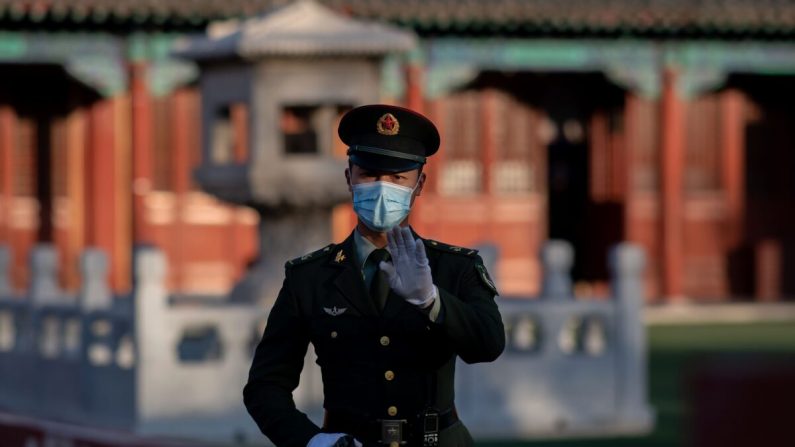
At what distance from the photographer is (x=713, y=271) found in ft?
68.8

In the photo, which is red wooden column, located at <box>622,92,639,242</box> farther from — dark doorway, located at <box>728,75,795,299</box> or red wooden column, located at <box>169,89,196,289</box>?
red wooden column, located at <box>169,89,196,289</box>

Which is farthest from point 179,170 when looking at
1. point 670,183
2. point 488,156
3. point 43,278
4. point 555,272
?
point 555,272

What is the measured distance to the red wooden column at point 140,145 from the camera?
18.9m

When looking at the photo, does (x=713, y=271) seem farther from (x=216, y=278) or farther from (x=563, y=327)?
(x=563, y=327)

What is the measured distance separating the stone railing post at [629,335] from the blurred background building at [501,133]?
732 cm

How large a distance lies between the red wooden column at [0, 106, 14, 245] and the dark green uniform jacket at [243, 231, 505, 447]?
16.7 m

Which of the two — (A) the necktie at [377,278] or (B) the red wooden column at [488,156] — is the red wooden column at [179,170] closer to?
(B) the red wooden column at [488,156]

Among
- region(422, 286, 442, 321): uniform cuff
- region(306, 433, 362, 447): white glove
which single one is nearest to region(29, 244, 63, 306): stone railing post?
region(306, 433, 362, 447): white glove

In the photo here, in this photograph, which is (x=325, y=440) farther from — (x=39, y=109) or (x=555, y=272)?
(x=39, y=109)

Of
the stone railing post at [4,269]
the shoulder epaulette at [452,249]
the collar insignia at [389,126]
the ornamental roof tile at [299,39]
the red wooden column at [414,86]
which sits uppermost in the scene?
the red wooden column at [414,86]

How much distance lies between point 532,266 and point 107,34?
5399 mm

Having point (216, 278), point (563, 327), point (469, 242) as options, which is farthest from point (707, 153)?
point (563, 327)

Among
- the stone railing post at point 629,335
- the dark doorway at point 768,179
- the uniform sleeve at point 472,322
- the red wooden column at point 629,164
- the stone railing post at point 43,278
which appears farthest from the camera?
the dark doorway at point 768,179


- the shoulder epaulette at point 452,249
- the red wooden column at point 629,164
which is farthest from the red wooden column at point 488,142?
the shoulder epaulette at point 452,249
